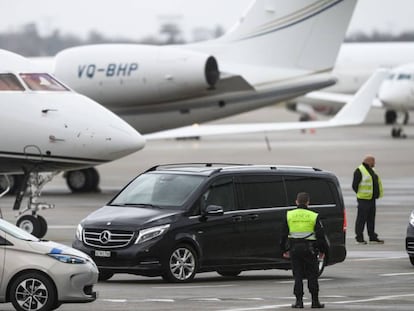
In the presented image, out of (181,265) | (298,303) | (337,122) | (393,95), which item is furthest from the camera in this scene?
(393,95)

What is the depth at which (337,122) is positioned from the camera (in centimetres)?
3669

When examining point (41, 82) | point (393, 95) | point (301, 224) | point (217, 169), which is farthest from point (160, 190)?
point (393, 95)

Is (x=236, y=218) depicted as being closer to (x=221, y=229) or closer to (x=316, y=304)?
(x=221, y=229)

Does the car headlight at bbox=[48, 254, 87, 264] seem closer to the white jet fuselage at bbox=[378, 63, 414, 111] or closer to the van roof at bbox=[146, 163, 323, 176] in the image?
the van roof at bbox=[146, 163, 323, 176]

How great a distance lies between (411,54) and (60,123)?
200ft

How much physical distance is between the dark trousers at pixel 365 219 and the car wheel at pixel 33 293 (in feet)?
36.5

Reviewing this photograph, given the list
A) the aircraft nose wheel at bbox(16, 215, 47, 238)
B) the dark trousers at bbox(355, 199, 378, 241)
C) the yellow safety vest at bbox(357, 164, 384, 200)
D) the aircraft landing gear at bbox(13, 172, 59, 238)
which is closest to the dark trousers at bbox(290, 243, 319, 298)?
the aircraft landing gear at bbox(13, 172, 59, 238)

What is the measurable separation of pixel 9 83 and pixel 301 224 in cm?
1055

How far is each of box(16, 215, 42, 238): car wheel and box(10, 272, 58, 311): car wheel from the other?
8.77 meters

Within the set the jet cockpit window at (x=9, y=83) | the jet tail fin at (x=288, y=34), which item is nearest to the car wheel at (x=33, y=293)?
the jet cockpit window at (x=9, y=83)

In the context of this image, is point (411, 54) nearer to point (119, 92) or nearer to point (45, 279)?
point (119, 92)

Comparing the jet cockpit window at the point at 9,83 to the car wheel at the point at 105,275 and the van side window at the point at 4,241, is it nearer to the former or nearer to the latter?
the car wheel at the point at 105,275

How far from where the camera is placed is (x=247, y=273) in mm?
21031

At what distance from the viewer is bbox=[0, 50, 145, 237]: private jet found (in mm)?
24828
